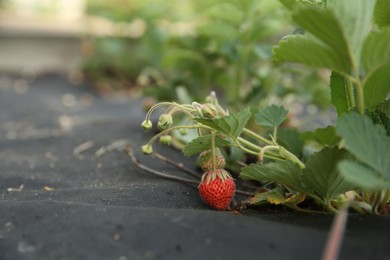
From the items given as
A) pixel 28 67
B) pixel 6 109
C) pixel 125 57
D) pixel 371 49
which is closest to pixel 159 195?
pixel 371 49

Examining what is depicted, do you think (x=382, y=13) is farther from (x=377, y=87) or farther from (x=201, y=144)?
(x=201, y=144)

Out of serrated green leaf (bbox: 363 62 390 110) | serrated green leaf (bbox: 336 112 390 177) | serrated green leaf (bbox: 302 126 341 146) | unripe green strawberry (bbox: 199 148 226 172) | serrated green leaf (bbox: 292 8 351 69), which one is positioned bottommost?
unripe green strawberry (bbox: 199 148 226 172)

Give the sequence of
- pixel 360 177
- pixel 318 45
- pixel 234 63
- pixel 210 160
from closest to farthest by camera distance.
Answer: pixel 360 177
pixel 318 45
pixel 210 160
pixel 234 63

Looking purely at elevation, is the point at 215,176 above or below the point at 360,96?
below

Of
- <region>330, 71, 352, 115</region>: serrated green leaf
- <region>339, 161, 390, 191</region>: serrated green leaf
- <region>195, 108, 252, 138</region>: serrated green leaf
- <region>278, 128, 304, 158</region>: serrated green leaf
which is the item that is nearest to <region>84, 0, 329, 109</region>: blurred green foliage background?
<region>278, 128, 304, 158</region>: serrated green leaf

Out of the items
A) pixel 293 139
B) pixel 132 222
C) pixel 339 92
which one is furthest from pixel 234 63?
pixel 132 222

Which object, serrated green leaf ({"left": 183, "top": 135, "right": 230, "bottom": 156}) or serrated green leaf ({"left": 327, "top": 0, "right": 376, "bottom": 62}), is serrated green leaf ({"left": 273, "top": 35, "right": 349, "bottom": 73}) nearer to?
serrated green leaf ({"left": 327, "top": 0, "right": 376, "bottom": 62})
